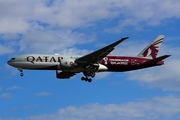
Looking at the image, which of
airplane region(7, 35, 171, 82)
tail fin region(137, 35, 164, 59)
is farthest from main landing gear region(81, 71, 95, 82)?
tail fin region(137, 35, 164, 59)

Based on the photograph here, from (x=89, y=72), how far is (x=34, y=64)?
9.52 meters

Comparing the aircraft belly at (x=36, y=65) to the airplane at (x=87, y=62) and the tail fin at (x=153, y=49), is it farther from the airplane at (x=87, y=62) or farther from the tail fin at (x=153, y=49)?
the tail fin at (x=153, y=49)

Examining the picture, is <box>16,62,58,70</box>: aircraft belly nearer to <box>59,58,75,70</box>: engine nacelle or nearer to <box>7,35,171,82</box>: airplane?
<box>7,35,171,82</box>: airplane

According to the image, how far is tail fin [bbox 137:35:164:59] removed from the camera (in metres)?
97.1

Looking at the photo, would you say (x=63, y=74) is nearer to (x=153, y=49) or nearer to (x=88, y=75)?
(x=88, y=75)

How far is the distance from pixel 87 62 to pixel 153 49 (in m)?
14.6

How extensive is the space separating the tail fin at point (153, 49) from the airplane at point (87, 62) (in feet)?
4.52

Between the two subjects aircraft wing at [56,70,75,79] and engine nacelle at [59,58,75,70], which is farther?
aircraft wing at [56,70,75,79]

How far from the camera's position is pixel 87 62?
90.8m

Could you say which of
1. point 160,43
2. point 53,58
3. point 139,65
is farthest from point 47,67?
point 160,43

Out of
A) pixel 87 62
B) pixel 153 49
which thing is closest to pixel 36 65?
pixel 87 62

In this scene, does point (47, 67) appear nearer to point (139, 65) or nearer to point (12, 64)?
point (12, 64)

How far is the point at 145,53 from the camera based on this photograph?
97.1 m

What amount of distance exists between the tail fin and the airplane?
138 cm
